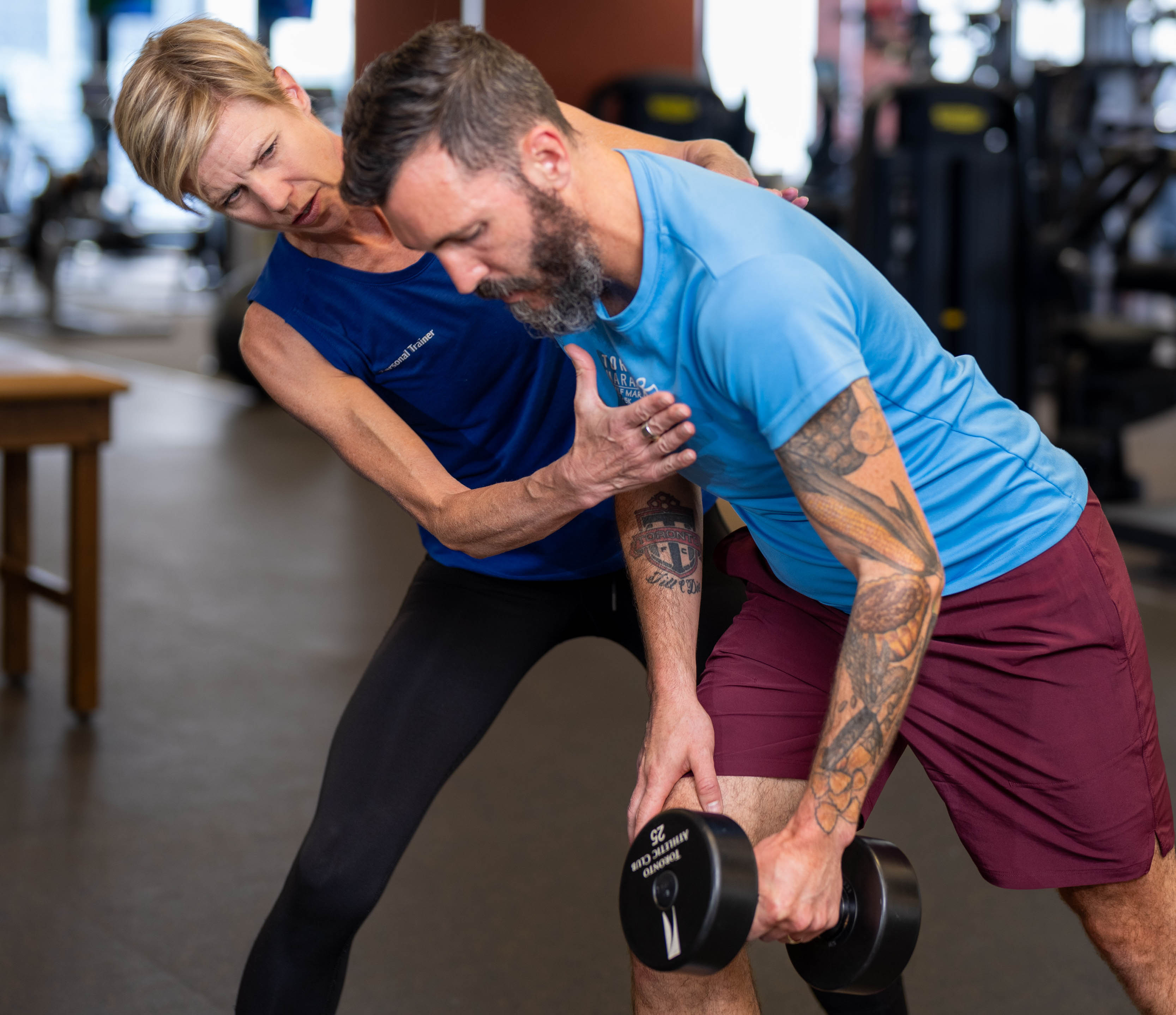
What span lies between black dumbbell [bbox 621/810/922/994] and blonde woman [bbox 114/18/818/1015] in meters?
0.34

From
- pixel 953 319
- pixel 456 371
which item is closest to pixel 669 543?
pixel 456 371

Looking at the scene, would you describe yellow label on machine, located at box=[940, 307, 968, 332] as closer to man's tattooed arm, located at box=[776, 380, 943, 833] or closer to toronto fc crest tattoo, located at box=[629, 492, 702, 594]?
toronto fc crest tattoo, located at box=[629, 492, 702, 594]

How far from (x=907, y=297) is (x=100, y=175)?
6452 millimetres

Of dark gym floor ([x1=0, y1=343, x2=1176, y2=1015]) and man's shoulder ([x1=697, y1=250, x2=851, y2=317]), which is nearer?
man's shoulder ([x1=697, y1=250, x2=851, y2=317])

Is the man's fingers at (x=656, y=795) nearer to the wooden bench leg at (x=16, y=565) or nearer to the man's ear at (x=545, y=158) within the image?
the man's ear at (x=545, y=158)

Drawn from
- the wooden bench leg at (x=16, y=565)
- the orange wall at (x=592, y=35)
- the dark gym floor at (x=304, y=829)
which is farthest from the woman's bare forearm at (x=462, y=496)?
the orange wall at (x=592, y=35)

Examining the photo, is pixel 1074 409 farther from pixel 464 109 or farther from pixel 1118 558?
pixel 464 109

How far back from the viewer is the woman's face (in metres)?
1.44

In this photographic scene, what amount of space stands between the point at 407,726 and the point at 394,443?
328 mm

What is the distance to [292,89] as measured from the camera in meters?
1.54

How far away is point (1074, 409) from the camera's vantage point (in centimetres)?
464

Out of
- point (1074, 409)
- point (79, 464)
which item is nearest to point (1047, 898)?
point (79, 464)

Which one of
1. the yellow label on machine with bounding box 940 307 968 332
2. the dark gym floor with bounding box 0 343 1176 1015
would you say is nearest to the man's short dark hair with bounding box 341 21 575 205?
the dark gym floor with bounding box 0 343 1176 1015

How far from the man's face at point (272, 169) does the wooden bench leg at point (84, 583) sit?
162 centimetres
